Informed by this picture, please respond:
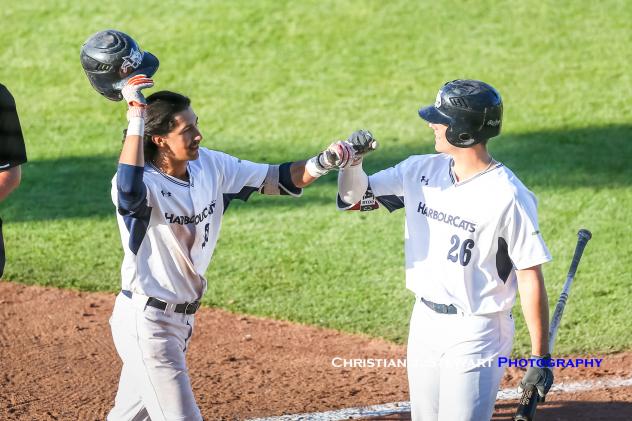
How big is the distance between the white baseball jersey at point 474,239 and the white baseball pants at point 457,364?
8 centimetres

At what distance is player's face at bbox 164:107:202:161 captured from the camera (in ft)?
14.3

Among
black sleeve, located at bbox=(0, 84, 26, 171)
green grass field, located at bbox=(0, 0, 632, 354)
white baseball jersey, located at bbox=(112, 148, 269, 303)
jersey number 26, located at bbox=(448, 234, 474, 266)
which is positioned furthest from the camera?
green grass field, located at bbox=(0, 0, 632, 354)

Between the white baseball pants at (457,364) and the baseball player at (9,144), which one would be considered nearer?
the white baseball pants at (457,364)

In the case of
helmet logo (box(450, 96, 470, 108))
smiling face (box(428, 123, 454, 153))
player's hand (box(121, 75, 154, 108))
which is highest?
player's hand (box(121, 75, 154, 108))

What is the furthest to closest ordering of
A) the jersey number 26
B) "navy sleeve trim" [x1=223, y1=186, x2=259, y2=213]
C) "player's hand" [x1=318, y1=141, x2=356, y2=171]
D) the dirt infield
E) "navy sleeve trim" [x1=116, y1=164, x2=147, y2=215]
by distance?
the dirt infield < "navy sleeve trim" [x1=223, y1=186, x2=259, y2=213] < "player's hand" [x1=318, y1=141, x2=356, y2=171] < the jersey number 26 < "navy sleeve trim" [x1=116, y1=164, x2=147, y2=215]

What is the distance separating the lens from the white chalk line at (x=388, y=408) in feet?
18.4

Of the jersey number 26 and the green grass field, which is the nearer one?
the jersey number 26

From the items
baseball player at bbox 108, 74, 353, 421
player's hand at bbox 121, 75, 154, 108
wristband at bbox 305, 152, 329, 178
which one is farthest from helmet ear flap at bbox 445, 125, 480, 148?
player's hand at bbox 121, 75, 154, 108

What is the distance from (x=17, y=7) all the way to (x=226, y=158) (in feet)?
31.6

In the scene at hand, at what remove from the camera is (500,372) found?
426 cm

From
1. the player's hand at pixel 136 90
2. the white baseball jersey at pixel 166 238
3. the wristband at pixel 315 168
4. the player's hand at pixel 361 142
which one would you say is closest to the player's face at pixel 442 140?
the player's hand at pixel 361 142

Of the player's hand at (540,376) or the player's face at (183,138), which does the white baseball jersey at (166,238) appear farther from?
the player's hand at (540,376)

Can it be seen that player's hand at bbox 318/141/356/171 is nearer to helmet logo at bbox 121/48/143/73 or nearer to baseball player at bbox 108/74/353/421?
baseball player at bbox 108/74/353/421

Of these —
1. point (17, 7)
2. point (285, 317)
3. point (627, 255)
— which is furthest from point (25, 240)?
point (17, 7)
